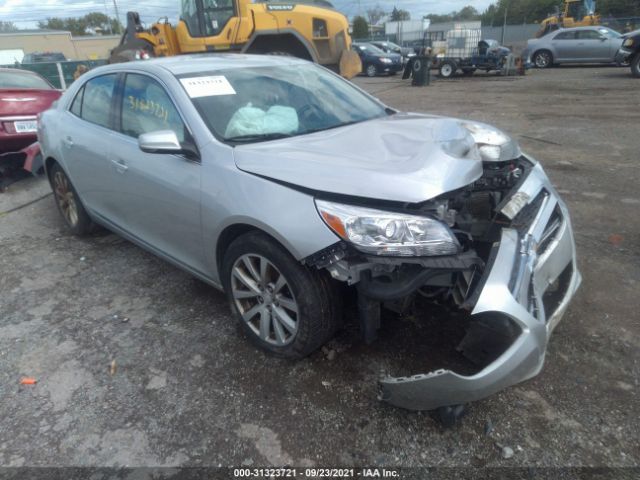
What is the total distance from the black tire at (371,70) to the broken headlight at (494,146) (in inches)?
827

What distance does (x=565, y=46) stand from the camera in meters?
18.7

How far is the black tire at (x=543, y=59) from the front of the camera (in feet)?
63.7

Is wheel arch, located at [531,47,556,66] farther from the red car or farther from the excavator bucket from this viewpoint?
the red car

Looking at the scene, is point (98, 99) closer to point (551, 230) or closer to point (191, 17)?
point (551, 230)

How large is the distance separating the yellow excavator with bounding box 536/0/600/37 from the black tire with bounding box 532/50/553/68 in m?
5.87

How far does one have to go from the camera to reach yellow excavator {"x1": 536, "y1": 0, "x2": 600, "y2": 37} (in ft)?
78.8

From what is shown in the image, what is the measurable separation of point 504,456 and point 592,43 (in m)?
20.8

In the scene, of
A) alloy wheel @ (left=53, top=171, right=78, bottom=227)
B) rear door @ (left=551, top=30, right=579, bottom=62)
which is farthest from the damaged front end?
rear door @ (left=551, top=30, right=579, bottom=62)

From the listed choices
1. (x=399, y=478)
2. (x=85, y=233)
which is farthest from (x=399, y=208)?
(x=85, y=233)

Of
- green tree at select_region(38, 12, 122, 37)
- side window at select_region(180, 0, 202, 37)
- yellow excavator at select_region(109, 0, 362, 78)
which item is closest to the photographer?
yellow excavator at select_region(109, 0, 362, 78)

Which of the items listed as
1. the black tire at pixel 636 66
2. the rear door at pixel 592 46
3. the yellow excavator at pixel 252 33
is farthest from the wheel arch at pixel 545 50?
the yellow excavator at pixel 252 33

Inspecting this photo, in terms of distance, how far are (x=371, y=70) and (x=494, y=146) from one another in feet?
70.1

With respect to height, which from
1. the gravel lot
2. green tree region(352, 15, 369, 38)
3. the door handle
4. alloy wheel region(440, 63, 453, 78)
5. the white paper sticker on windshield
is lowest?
the gravel lot

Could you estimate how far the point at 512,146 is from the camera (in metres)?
2.88
